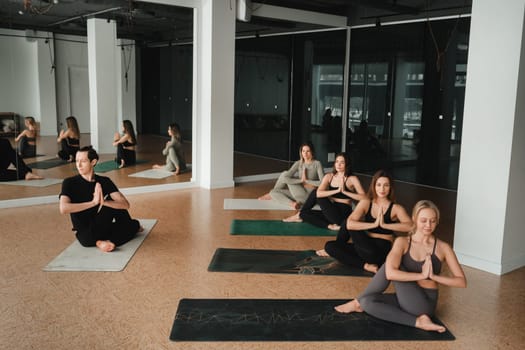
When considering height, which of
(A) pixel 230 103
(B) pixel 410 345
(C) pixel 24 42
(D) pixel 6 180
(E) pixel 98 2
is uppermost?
(E) pixel 98 2

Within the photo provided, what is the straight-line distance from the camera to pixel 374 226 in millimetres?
3885

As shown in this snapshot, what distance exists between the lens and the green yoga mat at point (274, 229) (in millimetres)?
5094

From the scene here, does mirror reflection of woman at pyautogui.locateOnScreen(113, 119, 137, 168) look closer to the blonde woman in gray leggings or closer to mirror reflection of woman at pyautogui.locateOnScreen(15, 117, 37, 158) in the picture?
mirror reflection of woman at pyautogui.locateOnScreen(15, 117, 37, 158)

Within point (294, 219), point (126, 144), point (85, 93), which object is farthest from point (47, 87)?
point (294, 219)

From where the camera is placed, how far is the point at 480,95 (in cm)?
404

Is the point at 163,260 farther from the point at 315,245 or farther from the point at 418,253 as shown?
the point at 418,253

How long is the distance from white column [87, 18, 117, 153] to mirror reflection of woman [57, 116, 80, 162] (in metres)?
0.25

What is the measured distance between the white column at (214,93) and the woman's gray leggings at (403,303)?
4.39 meters

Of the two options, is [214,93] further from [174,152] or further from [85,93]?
[85,93]

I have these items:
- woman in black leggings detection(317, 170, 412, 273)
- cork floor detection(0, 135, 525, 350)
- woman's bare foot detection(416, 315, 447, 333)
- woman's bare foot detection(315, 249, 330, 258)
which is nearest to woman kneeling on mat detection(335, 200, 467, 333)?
woman's bare foot detection(416, 315, 447, 333)

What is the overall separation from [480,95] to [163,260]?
2.82m

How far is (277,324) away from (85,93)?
416 cm

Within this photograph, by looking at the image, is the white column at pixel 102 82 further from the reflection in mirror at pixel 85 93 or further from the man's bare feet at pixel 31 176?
the man's bare feet at pixel 31 176

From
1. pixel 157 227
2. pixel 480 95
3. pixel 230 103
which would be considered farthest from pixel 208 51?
pixel 480 95
